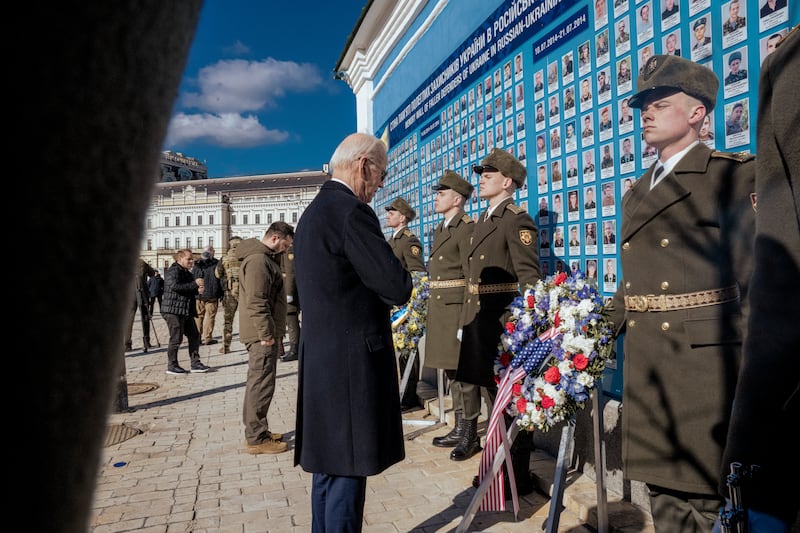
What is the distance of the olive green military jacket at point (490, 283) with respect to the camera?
410 cm

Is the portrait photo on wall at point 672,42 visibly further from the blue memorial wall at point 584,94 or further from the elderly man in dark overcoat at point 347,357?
the elderly man in dark overcoat at point 347,357

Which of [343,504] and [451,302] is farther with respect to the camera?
[451,302]

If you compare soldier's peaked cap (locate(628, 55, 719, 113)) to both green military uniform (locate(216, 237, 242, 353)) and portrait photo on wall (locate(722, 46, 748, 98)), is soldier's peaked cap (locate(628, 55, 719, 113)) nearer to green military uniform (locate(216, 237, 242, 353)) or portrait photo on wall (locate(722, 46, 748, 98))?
portrait photo on wall (locate(722, 46, 748, 98))

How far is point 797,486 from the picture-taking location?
3.45 ft

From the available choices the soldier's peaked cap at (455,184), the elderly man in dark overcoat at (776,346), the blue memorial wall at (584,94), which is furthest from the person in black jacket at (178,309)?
the elderly man in dark overcoat at (776,346)

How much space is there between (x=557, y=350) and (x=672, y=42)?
197 centimetres

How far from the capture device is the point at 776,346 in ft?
3.41

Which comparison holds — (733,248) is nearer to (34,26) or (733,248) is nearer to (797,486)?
(797,486)

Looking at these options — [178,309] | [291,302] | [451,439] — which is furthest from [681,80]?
[178,309]

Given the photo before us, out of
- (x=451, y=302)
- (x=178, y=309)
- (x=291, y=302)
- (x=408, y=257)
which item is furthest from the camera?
(x=291, y=302)

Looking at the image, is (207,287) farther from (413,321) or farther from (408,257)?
(413,321)

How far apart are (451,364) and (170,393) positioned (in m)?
4.81

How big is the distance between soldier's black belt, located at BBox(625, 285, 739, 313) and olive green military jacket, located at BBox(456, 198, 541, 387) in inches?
62.1

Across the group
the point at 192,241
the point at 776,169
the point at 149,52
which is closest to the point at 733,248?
the point at 776,169
